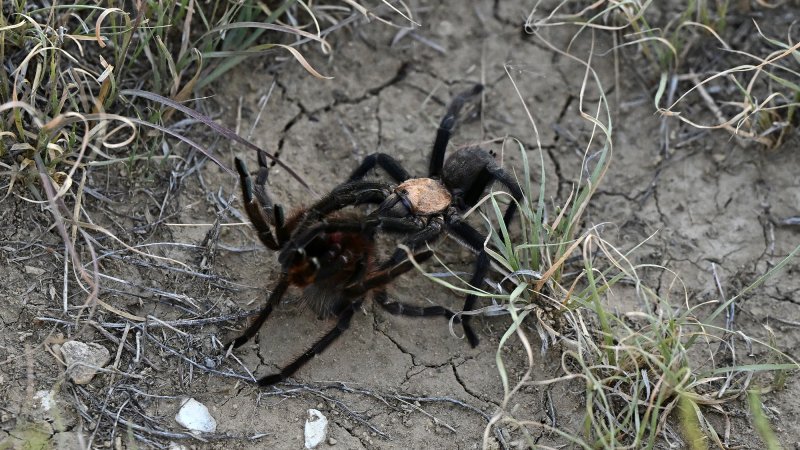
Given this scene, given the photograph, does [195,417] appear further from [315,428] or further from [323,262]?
[323,262]

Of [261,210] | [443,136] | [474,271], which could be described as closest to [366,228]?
[261,210]

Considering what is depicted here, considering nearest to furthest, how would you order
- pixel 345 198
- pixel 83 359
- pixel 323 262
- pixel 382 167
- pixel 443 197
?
pixel 83 359 → pixel 323 262 → pixel 345 198 → pixel 443 197 → pixel 382 167

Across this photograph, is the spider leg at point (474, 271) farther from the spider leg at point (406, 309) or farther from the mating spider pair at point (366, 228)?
the spider leg at point (406, 309)

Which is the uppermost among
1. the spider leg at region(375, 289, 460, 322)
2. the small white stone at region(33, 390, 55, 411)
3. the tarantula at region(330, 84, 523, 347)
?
the tarantula at region(330, 84, 523, 347)

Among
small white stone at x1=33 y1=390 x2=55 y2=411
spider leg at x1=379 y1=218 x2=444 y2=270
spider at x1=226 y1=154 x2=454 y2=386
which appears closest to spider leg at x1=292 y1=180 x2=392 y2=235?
spider at x1=226 y1=154 x2=454 y2=386

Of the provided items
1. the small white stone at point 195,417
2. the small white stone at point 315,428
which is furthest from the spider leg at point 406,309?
the small white stone at point 195,417

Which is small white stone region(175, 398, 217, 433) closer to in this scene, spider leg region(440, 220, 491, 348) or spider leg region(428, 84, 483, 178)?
spider leg region(440, 220, 491, 348)

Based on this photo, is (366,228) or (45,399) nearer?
(45,399)

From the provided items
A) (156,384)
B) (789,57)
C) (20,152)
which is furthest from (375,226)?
(789,57)
